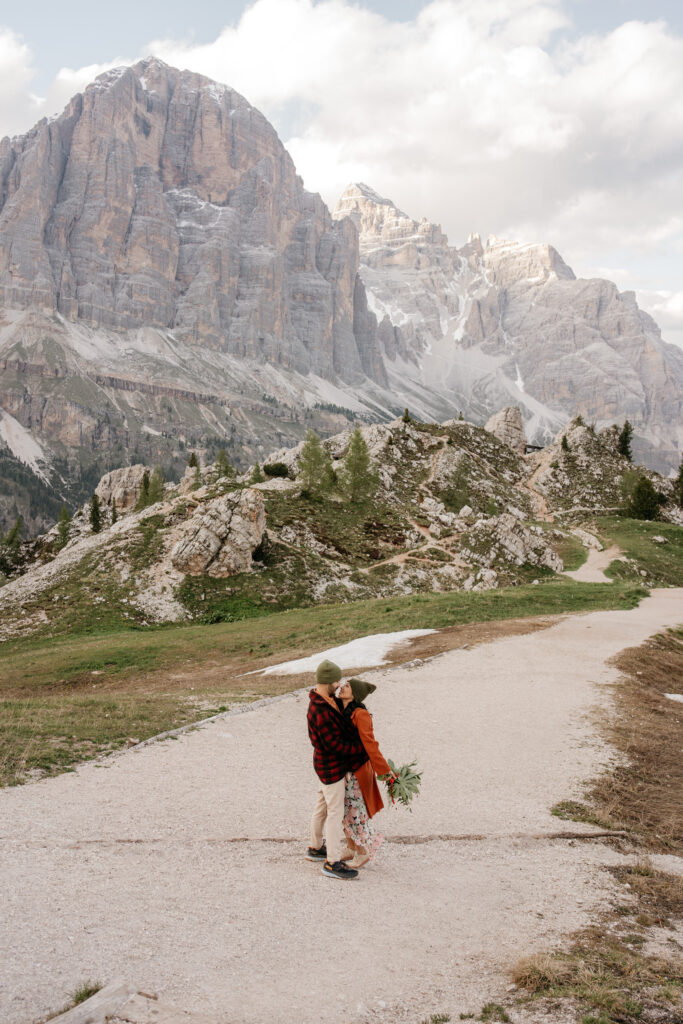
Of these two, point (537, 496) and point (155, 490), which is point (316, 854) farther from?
point (155, 490)

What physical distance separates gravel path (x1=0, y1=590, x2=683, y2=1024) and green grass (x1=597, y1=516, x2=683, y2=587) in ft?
145

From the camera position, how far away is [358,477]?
6994 cm

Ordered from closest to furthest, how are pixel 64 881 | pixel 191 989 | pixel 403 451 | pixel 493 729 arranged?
1. pixel 191 989
2. pixel 64 881
3. pixel 493 729
4. pixel 403 451

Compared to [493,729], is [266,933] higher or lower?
higher

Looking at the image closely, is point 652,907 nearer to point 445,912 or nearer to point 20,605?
point 445,912

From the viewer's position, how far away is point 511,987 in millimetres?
6297

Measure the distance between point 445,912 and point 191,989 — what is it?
3673 millimetres

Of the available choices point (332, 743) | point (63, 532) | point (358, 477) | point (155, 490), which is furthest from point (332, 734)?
point (155, 490)

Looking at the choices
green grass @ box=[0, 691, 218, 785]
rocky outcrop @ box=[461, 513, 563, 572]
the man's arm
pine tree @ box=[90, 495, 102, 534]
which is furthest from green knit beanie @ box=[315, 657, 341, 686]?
pine tree @ box=[90, 495, 102, 534]

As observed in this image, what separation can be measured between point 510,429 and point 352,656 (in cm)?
10284

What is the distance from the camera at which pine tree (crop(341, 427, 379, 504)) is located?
69.9 metres

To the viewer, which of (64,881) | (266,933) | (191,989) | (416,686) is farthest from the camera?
(416,686)

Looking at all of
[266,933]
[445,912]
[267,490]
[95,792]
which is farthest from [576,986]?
[267,490]

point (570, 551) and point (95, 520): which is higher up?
point (95, 520)
